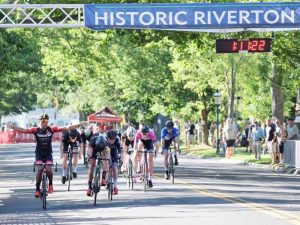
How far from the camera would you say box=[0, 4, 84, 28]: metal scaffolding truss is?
25.1 m

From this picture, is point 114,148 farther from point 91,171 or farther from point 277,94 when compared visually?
point 277,94

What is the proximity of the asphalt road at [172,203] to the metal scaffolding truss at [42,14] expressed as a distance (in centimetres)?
442

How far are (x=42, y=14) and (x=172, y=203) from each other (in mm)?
13213

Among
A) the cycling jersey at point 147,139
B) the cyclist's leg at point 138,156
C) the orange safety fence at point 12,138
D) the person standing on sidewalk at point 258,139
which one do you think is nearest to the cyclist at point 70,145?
the cyclist's leg at point 138,156

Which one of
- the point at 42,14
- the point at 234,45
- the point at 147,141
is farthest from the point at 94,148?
the point at 42,14

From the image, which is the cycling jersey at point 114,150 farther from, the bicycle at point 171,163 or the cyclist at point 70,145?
the cyclist at point 70,145

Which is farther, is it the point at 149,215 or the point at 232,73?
the point at 232,73

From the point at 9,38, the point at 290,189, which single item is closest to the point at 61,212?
the point at 290,189

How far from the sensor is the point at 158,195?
864 inches

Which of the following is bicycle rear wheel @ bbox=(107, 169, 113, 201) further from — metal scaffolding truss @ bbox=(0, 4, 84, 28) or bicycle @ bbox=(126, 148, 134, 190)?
metal scaffolding truss @ bbox=(0, 4, 84, 28)

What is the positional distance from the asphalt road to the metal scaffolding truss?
4.42 m

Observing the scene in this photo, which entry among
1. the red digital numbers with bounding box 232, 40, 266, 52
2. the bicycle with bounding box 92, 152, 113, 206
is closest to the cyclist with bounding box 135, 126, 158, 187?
the bicycle with bounding box 92, 152, 113, 206

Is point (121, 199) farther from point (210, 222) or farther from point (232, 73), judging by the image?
point (232, 73)

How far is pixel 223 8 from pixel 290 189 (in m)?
5.03
